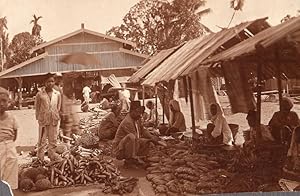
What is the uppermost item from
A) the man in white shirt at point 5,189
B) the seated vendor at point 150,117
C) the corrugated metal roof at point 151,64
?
the corrugated metal roof at point 151,64

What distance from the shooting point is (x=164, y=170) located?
283 centimetres

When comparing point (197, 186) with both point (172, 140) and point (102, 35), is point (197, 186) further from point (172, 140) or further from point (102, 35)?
point (102, 35)

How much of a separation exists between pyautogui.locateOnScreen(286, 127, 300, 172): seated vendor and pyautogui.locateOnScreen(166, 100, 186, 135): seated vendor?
0.50 metres

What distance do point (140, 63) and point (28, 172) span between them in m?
0.71

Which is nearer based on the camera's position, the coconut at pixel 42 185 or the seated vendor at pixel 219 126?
the coconut at pixel 42 185

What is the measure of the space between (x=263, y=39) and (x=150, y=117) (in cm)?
63

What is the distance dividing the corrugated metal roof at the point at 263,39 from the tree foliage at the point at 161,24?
15 cm

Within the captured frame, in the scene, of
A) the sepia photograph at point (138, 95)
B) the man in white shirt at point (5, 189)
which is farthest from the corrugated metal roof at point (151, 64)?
the man in white shirt at point (5, 189)

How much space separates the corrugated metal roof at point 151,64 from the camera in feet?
9.21

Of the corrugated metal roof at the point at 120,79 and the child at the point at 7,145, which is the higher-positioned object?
the corrugated metal roof at the point at 120,79

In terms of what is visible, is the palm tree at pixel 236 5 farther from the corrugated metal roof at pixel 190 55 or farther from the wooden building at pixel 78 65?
the wooden building at pixel 78 65

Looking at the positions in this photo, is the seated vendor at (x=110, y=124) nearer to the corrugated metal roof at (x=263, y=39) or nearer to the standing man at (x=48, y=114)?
the standing man at (x=48, y=114)

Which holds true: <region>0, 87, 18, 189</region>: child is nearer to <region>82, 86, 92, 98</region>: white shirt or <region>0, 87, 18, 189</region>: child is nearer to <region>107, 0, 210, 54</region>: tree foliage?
<region>82, 86, 92, 98</region>: white shirt

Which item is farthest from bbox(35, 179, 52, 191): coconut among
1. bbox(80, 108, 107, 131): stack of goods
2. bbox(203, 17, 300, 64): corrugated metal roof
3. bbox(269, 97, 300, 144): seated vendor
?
bbox(269, 97, 300, 144): seated vendor
